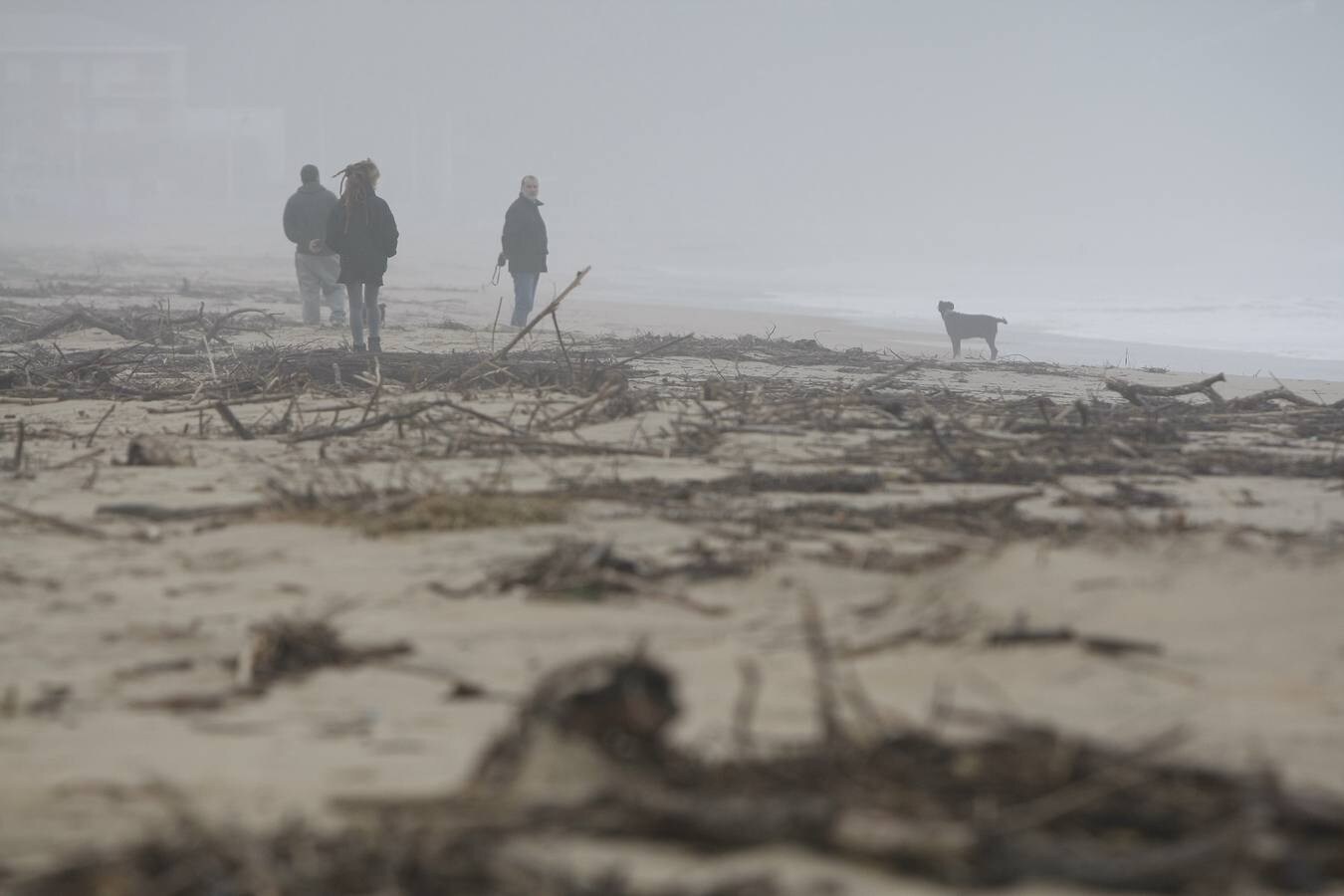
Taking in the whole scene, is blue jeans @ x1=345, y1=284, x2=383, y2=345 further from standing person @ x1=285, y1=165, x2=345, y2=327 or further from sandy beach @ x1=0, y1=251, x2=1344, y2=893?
sandy beach @ x1=0, y1=251, x2=1344, y2=893

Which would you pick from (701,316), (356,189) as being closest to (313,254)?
(356,189)

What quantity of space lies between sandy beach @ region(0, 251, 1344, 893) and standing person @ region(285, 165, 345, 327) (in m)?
9.28

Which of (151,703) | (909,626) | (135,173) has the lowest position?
(151,703)

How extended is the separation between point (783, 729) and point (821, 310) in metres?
35.2

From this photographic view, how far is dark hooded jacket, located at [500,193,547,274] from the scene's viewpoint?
1739 cm

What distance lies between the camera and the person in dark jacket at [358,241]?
13.4 metres

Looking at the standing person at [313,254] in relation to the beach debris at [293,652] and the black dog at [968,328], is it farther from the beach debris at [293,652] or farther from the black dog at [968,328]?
the beach debris at [293,652]

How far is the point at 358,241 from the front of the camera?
44.1 ft

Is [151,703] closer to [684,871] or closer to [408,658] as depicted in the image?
[408,658]

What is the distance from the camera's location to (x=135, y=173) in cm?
9388

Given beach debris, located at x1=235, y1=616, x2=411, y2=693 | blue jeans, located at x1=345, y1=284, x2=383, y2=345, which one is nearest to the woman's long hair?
blue jeans, located at x1=345, y1=284, x2=383, y2=345

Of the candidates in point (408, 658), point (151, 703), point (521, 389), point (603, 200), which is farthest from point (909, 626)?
point (603, 200)

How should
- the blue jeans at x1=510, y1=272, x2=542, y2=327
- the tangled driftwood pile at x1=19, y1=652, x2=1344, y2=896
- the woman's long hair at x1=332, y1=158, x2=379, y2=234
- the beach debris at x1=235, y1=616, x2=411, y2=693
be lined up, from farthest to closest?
the blue jeans at x1=510, y1=272, x2=542, y2=327 < the woman's long hair at x1=332, y1=158, x2=379, y2=234 < the beach debris at x1=235, y1=616, x2=411, y2=693 < the tangled driftwood pile at x1=19, y1=652, x2=1344, y2=896

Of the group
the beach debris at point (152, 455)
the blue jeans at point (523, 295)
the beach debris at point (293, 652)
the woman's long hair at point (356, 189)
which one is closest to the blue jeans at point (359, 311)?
the woman's long hair at point (356, 189)
